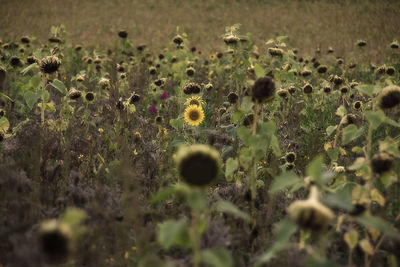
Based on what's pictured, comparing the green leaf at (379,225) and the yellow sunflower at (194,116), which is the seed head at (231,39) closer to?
the yellow sunflower at (194,116)

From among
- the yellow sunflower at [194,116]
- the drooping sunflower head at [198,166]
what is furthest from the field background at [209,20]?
the drooping sunflower head at [198,166]

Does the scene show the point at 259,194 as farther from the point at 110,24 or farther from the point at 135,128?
the point at 110,24

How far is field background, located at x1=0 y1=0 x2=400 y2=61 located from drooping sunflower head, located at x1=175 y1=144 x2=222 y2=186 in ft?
31.5

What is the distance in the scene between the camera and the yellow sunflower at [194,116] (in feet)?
8.77

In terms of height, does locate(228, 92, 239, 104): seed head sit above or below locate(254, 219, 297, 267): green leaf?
below

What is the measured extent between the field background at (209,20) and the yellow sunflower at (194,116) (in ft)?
27.1

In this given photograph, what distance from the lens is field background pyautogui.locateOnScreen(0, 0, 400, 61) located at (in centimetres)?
1194

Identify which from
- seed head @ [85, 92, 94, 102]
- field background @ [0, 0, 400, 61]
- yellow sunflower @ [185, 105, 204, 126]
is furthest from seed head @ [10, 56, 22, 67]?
field background @ [0, 0, 400, 61]

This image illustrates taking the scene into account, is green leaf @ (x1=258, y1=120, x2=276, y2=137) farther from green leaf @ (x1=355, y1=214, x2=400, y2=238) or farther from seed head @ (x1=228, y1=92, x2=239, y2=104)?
seed head @ (x1=228, y1=92, x2=239, y2=104)

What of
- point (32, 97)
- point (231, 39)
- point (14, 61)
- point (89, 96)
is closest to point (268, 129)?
point (231, 39)

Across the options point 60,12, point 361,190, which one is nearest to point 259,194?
point 361,190

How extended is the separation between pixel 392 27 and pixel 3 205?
47.8 ft

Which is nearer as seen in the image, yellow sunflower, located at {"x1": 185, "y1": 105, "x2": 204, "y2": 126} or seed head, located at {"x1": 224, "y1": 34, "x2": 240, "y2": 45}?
yellow sunflower, located at {"x1": 185, "y1": 105, "x2": 204, "y2": 126}

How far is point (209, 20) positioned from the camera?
54.3 ft
